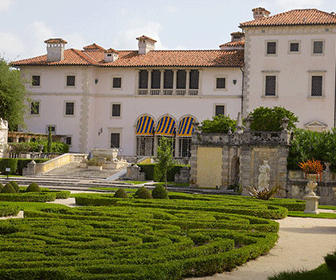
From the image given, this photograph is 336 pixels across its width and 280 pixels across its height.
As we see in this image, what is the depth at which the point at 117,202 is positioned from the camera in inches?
909

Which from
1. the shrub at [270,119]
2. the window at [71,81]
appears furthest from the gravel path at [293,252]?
the window at [71,81]

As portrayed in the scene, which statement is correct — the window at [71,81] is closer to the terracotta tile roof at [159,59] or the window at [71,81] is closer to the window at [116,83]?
the terracotta tile roof at [159,59]

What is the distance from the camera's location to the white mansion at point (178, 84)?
174ft

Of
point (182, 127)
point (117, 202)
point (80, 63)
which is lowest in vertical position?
point (117, 202)

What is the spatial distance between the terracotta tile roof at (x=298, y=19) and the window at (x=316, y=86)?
14.9 ft

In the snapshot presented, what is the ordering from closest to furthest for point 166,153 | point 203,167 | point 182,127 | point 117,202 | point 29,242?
point 29,242 < point 117,202 < point 166,153 < point 203,167 < point 182,127

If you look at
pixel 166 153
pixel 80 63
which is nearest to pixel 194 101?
pixel 80 63

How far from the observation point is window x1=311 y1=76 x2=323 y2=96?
174 ft

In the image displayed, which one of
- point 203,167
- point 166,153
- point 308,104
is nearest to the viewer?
point 166,153

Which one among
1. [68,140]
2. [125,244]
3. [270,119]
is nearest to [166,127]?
[68,140]

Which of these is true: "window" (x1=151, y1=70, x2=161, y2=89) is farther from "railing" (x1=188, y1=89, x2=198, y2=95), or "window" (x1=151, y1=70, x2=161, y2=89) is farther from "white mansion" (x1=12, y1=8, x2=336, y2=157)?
"railing" (x1=188, y1=89, x2=198, y2=95)

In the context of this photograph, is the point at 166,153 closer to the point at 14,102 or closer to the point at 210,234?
the point at 14,102

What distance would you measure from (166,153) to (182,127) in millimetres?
19830

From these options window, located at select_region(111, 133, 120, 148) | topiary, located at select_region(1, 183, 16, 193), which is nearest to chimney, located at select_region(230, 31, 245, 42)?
window, located at select_region(111, 133, 120, 148)
